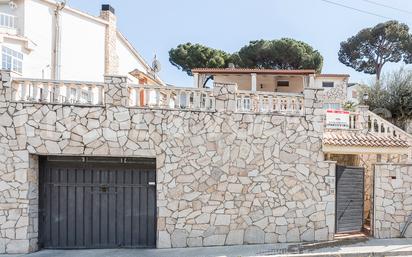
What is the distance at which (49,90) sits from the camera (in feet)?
30.2

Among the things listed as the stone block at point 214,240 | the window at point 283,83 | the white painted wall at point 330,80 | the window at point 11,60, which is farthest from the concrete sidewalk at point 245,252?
the white painted wall at point 330,80

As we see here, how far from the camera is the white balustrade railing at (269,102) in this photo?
32.0 feet

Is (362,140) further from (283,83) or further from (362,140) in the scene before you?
(283,83)

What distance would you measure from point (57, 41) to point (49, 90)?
8.43 metres

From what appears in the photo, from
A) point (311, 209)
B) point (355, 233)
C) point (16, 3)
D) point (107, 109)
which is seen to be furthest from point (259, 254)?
point (16, 3)

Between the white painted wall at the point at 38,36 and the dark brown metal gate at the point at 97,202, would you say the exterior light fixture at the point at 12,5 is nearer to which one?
the white painted wall at the point at 38,36

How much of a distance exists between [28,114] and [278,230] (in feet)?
23.1

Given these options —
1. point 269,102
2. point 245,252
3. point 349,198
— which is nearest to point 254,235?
point 245,252

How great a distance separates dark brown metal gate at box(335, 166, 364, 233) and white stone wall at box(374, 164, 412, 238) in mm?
517

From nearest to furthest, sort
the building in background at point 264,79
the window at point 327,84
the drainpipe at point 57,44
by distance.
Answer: the drainpipe at point 57,44 → the building in background at point 264,79 → the window at point 327,84

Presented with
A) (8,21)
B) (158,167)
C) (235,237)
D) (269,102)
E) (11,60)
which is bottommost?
(235,237)

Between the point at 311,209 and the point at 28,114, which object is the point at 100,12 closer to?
the point at 28,114

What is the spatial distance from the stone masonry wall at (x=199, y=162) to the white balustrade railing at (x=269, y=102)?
0.71ft

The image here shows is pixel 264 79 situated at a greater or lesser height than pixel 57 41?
lesser
